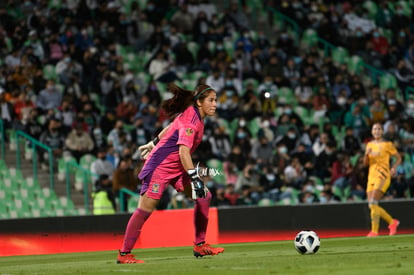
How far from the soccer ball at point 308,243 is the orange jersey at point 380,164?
6338 millimetres

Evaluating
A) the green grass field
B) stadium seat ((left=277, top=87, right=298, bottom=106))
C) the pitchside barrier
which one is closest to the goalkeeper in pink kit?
the green grass field

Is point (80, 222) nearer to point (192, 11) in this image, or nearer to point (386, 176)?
point (386, 176)

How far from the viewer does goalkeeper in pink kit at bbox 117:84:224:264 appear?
11648 millimetres

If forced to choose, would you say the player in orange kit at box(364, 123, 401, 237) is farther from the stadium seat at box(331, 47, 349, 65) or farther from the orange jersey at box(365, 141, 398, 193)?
the stadium seat at box(331, 47, 349, 65)

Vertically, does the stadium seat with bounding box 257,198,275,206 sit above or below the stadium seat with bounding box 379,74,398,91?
below

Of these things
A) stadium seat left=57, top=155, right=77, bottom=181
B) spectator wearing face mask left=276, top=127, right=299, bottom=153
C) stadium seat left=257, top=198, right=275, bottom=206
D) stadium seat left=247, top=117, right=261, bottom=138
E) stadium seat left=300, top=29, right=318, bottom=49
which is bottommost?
stadium seat left=257, top=198, right=275, bottom=206

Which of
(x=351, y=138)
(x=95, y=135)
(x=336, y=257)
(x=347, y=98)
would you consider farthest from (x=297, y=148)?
(x=336, y=257)

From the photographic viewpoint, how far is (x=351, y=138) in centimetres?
2472

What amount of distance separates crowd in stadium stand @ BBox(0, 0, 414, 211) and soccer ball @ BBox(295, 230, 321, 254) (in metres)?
9.36

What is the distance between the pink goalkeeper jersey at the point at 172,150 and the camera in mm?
11875

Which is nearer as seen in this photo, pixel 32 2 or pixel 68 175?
pixel 68 175

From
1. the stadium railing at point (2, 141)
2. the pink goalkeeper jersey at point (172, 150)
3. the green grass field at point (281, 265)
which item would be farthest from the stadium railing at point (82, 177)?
the pink goalkeeper jersey at point (172, 150)

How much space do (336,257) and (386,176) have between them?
7293mm

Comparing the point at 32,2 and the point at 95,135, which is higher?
the point at 32,2
